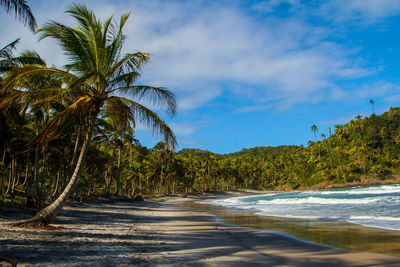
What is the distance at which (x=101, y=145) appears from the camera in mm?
35875

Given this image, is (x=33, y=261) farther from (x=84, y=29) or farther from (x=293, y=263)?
(x=84, y=29)

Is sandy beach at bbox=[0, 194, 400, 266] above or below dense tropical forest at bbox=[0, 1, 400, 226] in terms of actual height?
below

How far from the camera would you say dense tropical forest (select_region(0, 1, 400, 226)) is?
29.5 ft

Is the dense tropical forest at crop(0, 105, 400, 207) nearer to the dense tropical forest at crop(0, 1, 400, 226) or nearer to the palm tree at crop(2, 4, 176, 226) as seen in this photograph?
the dense tropical forest at crop(0, 1, 400, 226)

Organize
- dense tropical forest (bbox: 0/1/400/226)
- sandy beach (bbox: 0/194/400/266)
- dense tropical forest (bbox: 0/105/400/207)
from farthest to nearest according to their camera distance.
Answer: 1. dense tropical forest (bbox: 0/105/400/207)
2. dense tropical forest (bbox: 0/1/400/226)
3. sandy beach (bbox: 0/194/400/266)

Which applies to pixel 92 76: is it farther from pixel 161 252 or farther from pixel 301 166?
pixel 301 166

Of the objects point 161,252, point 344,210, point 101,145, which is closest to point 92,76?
point 161,252

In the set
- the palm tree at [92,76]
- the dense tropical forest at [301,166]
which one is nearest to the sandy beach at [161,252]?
the palm tree at [92,76]

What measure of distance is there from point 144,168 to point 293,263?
170 ft

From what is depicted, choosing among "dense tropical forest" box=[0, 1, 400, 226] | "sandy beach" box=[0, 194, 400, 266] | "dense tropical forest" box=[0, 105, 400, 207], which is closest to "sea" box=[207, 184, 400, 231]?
"sandy beach" box=[0, 194, 400, 266]

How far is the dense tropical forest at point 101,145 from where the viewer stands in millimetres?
8995

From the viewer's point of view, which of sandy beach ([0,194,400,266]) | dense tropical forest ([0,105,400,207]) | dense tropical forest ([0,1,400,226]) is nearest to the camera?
sandy beach ([0,194,400,266])

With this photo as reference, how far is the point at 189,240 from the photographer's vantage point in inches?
311

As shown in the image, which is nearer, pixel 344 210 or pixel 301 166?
pixel 344 210
